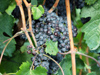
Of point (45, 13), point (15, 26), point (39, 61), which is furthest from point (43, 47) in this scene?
point (15, 26)

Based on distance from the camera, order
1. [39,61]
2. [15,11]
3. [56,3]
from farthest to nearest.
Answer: [15,11]
[56,3]
[39,61]

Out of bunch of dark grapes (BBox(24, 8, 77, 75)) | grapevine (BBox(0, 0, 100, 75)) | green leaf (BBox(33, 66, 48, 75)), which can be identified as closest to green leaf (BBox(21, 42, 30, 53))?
grapevine (BBox(0, 0, 100, 75))

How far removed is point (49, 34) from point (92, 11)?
0.96ft

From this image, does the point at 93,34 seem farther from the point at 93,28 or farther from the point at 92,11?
the point at 92,11

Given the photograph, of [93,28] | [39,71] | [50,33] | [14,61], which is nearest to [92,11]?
[93,28]

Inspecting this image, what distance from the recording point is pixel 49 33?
0.80 m

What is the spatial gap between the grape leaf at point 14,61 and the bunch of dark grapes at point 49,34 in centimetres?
27

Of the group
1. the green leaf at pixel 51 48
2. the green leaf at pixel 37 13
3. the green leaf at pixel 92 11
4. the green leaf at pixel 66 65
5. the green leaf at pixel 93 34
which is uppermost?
the green leaf at pixel 92 11

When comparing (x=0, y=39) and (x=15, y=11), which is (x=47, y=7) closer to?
(x=15, y=11)

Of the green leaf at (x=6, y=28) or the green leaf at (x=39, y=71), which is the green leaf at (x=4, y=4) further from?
the green leaf at (x=39, y=71)

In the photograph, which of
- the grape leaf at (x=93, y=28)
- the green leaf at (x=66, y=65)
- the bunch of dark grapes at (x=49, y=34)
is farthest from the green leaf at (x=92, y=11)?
the green leaf at (x=66, y=65)

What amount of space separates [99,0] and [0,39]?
587 millimetres

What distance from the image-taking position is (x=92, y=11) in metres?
0.91

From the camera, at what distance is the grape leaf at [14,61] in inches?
41.8
